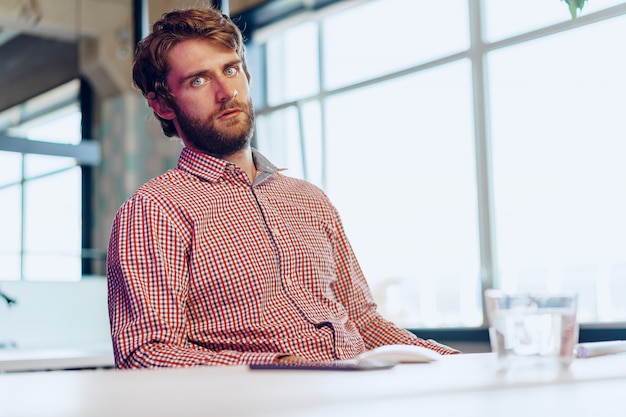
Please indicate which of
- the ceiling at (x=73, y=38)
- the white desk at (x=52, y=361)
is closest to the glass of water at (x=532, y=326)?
the white desk at (x=52, y=361)

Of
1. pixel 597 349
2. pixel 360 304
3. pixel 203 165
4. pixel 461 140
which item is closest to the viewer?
pixel 597 349

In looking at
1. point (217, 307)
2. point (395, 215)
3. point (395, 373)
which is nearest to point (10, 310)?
point (217, 307)

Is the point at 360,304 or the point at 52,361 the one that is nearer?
the point at 360,304

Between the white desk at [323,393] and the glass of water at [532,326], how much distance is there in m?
0.03

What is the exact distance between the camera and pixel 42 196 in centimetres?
638

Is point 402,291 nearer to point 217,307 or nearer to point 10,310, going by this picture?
point 10,310

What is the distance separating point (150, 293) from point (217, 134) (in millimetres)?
447

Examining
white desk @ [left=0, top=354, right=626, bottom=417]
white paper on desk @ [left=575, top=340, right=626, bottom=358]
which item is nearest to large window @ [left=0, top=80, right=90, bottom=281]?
white paper on desk @ [left=575, top=340, right=626, bottom=358]

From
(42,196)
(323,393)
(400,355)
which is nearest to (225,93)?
(400,355)

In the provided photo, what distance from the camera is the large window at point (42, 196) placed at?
605 centimetres

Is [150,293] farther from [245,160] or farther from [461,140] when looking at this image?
[461,140]

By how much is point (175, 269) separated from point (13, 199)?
5.11 meters

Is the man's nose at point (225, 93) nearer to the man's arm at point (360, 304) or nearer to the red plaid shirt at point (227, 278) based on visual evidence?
the red plaid shirt at point (227, 278)

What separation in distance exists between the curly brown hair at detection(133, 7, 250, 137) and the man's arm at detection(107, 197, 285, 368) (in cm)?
38
